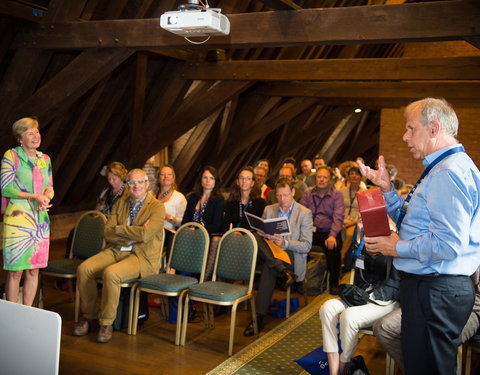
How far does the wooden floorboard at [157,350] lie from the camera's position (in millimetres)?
3623

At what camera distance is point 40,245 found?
3.96 metres

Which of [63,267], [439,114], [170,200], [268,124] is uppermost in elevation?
[268,124]

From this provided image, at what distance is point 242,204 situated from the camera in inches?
206

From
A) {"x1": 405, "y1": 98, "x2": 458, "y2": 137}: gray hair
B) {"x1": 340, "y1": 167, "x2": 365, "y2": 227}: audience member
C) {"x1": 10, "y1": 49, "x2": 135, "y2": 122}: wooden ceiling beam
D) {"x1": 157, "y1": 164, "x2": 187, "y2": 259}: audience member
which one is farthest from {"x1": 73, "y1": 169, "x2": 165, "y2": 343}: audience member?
{"x1": 340, "y1": 167, "x2": 365, "y2": 227}: audience member

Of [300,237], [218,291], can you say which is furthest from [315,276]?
[218,291]

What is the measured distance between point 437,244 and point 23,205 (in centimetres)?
290

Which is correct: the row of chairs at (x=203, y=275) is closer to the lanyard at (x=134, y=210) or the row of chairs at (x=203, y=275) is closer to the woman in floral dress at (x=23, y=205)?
the lanyard at (x=134, y=210)

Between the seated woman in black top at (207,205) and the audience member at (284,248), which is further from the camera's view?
the seated woman in black top at (207,205)

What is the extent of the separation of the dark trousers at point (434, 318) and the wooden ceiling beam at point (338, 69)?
5236mm

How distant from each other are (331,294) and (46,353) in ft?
13.8

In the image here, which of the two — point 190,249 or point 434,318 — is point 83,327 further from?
point 434,318

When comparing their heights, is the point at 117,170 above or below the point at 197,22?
below

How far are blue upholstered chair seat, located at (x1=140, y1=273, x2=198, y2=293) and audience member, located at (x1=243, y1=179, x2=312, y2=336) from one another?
0.61m

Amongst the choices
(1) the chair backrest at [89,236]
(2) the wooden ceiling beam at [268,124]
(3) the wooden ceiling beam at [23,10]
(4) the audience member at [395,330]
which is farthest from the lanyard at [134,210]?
(2) the wooden ceiling beam at [268,124]
